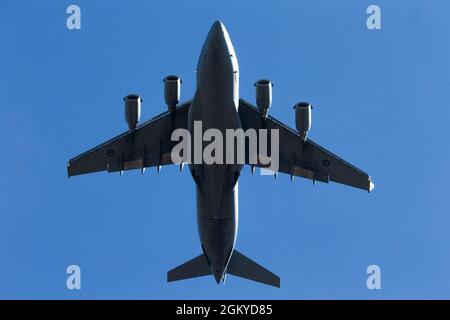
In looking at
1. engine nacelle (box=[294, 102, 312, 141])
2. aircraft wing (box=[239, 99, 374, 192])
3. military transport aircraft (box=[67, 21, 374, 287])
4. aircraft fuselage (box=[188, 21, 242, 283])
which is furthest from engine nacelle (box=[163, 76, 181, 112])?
engine nacelle (box=[294, 102, 312, 141])

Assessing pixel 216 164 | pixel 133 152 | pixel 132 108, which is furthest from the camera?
pixel 133 152

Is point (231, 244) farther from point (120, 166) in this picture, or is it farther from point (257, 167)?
point (120, 166)

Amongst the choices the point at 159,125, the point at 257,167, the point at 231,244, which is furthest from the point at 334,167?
the point at 159,125

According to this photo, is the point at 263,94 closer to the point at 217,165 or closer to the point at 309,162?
the point at 217,165

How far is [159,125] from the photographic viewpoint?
29.8 meters

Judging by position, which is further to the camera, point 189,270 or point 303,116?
point 189,270

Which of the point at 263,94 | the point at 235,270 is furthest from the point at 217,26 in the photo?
the point at 235,270

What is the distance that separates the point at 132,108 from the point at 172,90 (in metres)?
1.60

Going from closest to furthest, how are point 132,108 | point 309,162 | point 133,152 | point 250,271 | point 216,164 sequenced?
point 216,164
point 132,108
point 309,162
point 133,152
point 250,271

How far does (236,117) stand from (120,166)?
6.15m

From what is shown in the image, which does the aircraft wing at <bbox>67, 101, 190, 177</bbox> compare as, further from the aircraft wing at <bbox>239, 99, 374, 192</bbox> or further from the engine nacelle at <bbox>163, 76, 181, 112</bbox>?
the aircraft wing at <bbox>239, 99, 374, 192</bbox>

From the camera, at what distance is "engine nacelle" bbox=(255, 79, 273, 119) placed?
89.7 feet

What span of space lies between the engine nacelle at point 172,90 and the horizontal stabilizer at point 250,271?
24.2 ft

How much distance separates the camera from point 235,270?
31.9 meters
